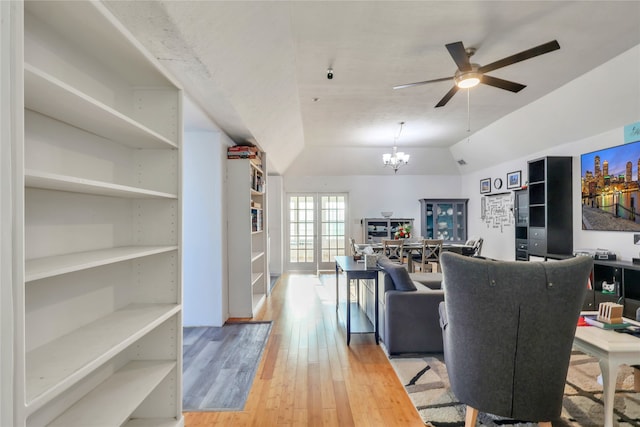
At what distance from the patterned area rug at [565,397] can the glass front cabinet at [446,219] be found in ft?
16.8

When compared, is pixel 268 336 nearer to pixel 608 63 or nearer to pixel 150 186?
pixel 150 186

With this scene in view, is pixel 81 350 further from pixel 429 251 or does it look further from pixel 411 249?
pixel 429 251

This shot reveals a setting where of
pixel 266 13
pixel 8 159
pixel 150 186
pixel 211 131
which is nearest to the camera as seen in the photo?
pixel 8 159

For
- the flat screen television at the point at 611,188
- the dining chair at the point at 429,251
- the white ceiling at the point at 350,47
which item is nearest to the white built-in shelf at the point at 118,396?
the white ceiling at the point at 350,47

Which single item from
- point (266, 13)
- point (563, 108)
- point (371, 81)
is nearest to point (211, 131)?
point (266, 13)

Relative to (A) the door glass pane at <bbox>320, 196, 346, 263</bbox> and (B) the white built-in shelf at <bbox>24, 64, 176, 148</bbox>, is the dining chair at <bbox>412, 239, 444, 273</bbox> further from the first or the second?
(B) the white built-in shelf at <bbox>24, 64, 176, 148</bbox>

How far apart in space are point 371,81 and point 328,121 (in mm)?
1691

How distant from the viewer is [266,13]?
2.26 meters

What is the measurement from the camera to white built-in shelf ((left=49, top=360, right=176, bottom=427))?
54.8 inches

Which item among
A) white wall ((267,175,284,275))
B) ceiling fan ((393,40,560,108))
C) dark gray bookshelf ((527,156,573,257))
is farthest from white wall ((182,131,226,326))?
dark gray bookshelf ((527,156,573,257))

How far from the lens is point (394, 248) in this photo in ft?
18.5

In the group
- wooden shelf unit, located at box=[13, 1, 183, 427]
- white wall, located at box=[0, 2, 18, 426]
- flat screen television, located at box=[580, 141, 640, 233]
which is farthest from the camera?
flat screen television, located at box=[580, 141, 640, 233]

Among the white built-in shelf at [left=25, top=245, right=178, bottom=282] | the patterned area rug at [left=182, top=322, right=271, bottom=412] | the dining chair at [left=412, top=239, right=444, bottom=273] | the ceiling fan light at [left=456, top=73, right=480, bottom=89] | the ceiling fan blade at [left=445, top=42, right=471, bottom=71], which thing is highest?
the ceiling fan blade at [left=445, top=42, right=471, bottom=71]

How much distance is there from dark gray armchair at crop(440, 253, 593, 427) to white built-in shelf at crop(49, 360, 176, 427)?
1729 mm
